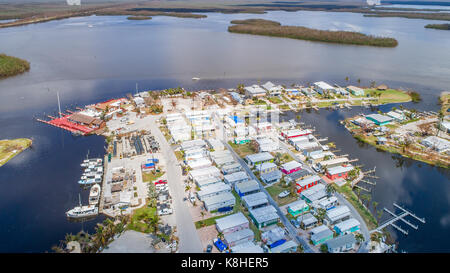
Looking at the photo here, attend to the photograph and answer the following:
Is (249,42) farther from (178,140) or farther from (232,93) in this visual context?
(178,140)

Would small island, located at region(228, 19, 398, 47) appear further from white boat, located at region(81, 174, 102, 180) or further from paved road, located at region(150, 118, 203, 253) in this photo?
white boat, located at region(81, 174, 102, 180)

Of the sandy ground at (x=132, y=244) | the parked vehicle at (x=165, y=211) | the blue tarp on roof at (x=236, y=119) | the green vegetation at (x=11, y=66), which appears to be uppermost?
the green vegetation at (x=11, y=66)

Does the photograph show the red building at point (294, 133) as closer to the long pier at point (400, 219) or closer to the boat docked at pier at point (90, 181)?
the long pier at point (400, 219)

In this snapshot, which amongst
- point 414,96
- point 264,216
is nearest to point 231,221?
point 264,216

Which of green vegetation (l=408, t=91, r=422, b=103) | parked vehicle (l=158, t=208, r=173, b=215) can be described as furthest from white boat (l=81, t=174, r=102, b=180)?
green vegetation (l=408, t=91, r=422, b=103)

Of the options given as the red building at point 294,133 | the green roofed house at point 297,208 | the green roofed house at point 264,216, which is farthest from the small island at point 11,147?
the red building at point 294,133
